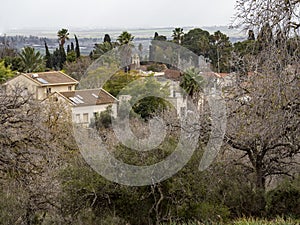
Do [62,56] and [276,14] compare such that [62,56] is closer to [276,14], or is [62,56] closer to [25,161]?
[25,161]

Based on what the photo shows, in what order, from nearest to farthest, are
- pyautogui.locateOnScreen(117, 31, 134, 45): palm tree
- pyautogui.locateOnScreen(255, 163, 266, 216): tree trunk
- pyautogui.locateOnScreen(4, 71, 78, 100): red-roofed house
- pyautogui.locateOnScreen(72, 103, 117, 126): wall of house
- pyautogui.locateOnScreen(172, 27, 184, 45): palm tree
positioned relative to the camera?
1. pyautogui.locateOnScreen(255, 163, 266, 216): tree trunk
2. pyautogui.locateOnScreen(72, 103, 117, 126): wall of house
3. pyautogui.locateOnScreen(4, 71, 78, 100): red-roofed house
4. pyautogui.locateOnScreen(117, 31, 134, 45): palm tree
5. pyautogui.locateOnScreen(172, 27, 184, 45): palm tree

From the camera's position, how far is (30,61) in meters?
48.8

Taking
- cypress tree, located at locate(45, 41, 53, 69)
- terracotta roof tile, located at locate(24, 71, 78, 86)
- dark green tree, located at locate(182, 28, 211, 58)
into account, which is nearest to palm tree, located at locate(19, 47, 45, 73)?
cypress tree, located at locate(45, 41, 53, 69)

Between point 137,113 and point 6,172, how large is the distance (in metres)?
11.8

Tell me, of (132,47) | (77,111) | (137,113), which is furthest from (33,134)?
(132,47)

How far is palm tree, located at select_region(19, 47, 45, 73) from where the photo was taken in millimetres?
48188

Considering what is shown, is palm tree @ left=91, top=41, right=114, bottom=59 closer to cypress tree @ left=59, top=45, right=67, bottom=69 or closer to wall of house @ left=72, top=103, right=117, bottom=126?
cypress tree @ left=59, top=45, right=67, bottom=69

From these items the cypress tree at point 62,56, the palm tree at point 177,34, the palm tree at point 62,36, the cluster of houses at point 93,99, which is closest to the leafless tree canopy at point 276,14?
the cluster of houses at point 93,99

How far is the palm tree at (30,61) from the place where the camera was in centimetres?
4819

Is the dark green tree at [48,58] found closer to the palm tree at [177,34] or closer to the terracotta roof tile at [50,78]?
the palm tree at [177,34]

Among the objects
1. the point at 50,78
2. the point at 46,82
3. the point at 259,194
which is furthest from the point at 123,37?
the point at 259,194

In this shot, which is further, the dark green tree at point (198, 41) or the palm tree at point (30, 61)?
the palm tree at point (30, 61)

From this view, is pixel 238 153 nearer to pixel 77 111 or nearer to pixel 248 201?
pixel 248 201

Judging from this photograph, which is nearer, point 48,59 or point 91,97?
point 91,97
